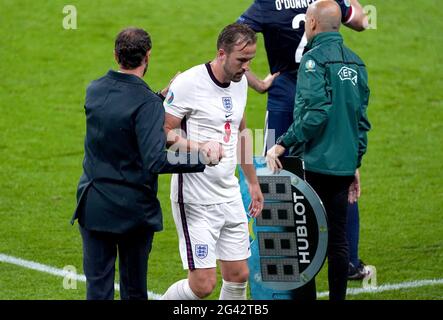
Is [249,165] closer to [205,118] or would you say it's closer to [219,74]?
[205,118]

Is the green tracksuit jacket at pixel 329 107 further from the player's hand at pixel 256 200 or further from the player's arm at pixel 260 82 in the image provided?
the player's arm at pixel 260 82

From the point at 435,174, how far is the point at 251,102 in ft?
10.1

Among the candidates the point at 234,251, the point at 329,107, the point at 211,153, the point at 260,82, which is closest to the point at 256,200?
the point at 234,251

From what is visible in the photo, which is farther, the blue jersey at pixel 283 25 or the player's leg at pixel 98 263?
the blue jersey at pixel 283 25

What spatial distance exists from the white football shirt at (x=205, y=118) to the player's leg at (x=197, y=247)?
0.08m

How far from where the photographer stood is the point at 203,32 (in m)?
16.3

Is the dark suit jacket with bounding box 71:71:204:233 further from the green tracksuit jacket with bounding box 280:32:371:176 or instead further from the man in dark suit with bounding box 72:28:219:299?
the green tracksuit jacket with bounding box 280:32:371:176

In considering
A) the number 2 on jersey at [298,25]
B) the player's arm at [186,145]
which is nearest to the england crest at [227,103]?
the player's arm at [186,145]

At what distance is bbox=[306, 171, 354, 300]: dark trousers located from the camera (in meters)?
7.68

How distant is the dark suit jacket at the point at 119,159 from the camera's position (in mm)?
6465

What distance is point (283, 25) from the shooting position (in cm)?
879

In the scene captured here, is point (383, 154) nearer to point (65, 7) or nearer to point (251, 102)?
point (251, 102)

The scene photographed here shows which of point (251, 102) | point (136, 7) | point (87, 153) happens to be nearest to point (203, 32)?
point (136, 7)

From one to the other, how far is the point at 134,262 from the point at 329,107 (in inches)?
65.2
